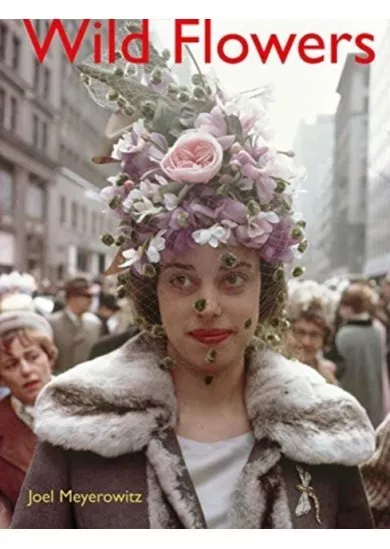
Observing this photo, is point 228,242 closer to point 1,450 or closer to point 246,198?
point 246,198

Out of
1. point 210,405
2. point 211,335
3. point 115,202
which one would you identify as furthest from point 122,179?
point 210,405

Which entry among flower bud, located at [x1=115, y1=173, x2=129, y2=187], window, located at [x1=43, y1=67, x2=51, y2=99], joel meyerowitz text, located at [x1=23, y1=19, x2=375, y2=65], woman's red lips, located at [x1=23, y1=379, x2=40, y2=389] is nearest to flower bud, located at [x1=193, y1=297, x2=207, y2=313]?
flower bud, located at [x1=115, y1=173, x2=129, y2=187]

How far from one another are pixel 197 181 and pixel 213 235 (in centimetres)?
8

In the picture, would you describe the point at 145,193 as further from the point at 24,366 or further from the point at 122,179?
the point at 24,366

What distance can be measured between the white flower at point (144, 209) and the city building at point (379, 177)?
633 millimetres

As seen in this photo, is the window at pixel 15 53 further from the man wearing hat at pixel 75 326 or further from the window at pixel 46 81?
the man wearing hat at pixel 75 326

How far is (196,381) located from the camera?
129 centimetres

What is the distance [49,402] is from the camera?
125cm

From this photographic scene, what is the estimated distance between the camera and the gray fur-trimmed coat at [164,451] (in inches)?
48.3

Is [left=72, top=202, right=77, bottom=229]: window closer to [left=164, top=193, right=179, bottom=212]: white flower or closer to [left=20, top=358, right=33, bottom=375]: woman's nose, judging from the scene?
[left=20, top=358, right=33, bottom=375]: woman's nose

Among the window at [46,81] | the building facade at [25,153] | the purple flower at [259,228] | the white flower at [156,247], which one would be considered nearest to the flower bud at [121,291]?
the white flower at [156,247]

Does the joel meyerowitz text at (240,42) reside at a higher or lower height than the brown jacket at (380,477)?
higher

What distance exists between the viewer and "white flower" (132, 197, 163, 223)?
120 centimetres

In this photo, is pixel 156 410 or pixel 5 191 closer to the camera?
pixel 156 410
